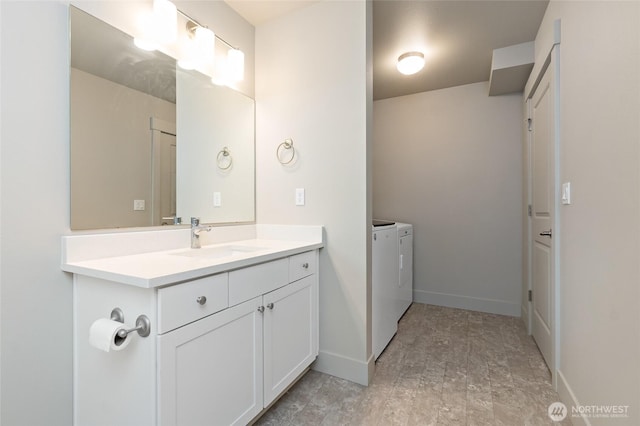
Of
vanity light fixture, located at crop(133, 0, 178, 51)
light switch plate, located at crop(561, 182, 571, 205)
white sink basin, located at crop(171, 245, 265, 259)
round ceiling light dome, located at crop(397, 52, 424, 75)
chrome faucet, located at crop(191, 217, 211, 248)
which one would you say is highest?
round ceiling light dome, located at crop(397, 52, 424, 75)

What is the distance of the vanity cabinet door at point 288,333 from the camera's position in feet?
4.59

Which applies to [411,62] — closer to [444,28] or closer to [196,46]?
[444,28]

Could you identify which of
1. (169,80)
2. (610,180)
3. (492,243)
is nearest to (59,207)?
(169,80)

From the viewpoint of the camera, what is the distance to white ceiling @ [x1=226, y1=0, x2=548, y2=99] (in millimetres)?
1938

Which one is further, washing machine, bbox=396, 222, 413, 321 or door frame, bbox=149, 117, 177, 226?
washing machine, bbox=396, 222, 413, 321

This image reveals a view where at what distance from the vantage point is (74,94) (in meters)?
1.20

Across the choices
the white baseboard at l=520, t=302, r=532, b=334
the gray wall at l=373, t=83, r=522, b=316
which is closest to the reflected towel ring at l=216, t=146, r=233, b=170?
the gray wall at l=373, t=83, r=522, b=316

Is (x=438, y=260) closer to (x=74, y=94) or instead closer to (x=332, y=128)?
(x=332, y=128)

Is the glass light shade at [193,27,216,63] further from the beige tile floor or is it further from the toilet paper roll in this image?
the beige tile floor

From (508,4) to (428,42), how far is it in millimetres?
569

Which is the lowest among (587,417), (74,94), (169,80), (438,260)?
(587,417)

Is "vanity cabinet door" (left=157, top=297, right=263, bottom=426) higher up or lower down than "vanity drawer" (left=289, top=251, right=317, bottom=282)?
lower down

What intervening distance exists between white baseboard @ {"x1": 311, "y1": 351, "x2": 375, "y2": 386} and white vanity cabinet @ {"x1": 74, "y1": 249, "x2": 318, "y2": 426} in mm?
400

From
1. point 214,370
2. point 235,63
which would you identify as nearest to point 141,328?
point 214,370
